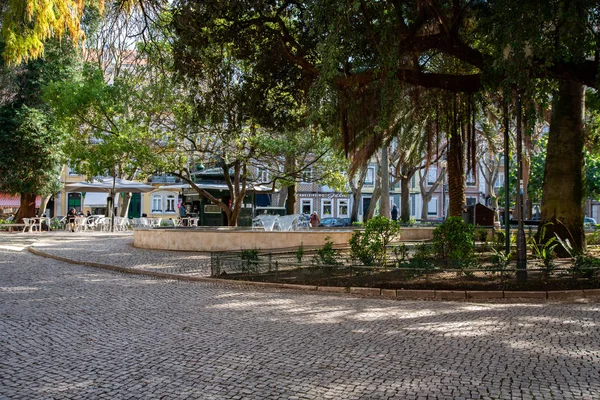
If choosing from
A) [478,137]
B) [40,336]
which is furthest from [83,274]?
[478,137]

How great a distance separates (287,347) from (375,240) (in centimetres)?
660

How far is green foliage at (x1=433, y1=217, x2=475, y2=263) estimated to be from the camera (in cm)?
1168

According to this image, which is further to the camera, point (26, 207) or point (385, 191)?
point (26, 207)

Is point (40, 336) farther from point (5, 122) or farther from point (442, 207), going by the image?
point (442, 207)

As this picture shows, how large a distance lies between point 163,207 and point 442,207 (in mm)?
28357

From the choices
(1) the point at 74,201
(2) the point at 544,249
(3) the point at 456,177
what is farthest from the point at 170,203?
(2) the point at 544,249

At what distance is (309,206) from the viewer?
58.5m

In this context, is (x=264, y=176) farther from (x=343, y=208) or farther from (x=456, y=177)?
(x=343, y=208)

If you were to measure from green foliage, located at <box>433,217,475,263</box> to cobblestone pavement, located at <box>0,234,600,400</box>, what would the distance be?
2.72 m

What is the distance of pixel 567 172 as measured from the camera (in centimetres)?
1290

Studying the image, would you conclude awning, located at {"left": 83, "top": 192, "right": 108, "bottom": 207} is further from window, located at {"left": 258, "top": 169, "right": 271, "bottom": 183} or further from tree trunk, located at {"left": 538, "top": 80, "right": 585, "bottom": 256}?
tree trunk, located at {"left": 538, "top": 80, "right": 585, "bottom": 256}

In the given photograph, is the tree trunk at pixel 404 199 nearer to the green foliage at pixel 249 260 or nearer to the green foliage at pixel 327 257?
the green foliage at pixel 327 257

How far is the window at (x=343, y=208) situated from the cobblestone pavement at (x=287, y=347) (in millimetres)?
49062

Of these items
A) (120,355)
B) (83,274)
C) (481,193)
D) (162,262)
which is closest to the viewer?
(120,355)
